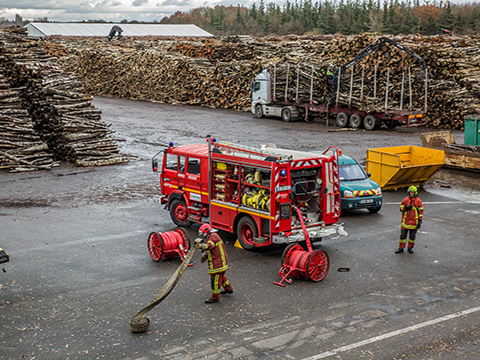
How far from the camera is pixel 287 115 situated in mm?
36125

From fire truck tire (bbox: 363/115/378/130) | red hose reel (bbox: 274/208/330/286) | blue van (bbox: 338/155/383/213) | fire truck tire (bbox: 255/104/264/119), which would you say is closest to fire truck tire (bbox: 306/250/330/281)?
red hose reel (bbox: 274/208/330/286)

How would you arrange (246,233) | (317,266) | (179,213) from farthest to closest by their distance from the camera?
(179,213)
(246,233)
(317,266)

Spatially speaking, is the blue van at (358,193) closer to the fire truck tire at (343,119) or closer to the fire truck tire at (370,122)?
the fire truck tire at (370,122)

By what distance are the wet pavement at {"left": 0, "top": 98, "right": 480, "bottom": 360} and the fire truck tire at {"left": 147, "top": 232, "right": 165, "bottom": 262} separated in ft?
0.73

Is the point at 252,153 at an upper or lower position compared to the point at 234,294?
upper

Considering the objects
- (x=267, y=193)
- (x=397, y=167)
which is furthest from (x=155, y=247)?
(x=397, y=167)

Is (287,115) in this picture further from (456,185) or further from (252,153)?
(252,153)

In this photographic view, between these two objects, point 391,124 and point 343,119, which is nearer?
point 391,124

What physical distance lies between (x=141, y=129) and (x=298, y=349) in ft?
87.1

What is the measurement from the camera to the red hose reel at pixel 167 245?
460 inches

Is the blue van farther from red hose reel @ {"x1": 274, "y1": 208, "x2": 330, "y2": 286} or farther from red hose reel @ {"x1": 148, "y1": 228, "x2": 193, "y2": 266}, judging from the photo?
red hose reel @ {"x1": 148, "y1": 228, "x2": 193, "y2": 266}

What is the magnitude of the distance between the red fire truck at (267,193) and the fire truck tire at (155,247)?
192 cm

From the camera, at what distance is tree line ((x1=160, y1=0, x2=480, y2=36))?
78250 mm

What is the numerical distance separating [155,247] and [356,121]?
23025 mm
